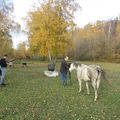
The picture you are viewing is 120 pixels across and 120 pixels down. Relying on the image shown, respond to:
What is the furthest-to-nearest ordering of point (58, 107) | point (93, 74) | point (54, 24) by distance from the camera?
point (54, 24), point (93, 74), point (58, 107)

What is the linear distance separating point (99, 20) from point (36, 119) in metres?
101

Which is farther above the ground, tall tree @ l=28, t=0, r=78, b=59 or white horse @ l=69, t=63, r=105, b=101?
tall tree @ l=28, t=0, r=78, b=59

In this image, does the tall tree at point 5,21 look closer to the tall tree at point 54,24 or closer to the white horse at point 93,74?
the tall tree at point 54,24

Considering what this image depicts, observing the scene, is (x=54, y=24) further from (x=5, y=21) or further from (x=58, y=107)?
(x=58, y=107)

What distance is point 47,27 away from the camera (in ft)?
157

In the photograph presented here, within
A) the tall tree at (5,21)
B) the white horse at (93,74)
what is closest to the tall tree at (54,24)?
the tall tree at (5,21)

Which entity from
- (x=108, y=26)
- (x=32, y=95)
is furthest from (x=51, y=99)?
(x=108, y=26)

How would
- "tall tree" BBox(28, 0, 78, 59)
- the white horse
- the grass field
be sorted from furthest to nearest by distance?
"tall tree" BBox(28, 0, 78, 59) < the white horse < the grass field

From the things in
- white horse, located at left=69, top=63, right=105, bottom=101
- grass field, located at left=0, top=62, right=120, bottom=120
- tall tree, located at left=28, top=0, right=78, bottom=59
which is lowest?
grass field, located at left=0, top=62, right=120, bottom=120

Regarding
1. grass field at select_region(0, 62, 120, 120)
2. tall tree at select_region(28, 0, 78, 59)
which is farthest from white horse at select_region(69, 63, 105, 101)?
tall tree at select_region(28, 0, 78, 59)

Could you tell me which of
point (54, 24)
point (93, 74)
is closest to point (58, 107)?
point (93, 74)

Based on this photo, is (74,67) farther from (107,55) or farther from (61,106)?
(107,55)

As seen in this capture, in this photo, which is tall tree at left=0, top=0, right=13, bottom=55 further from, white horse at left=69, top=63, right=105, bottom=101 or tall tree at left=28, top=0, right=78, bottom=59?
white horse at left=69, top=63, right=105, bottom=101

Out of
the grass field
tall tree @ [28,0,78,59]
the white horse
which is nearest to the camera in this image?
the grass field
